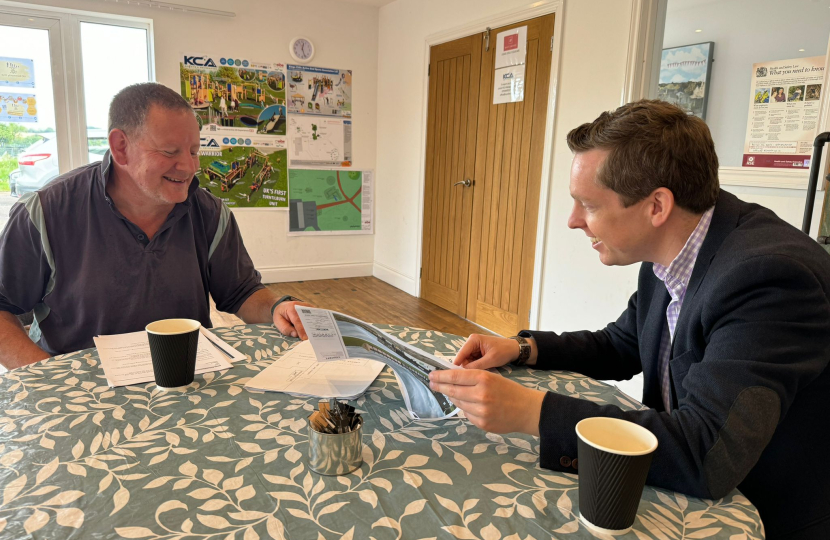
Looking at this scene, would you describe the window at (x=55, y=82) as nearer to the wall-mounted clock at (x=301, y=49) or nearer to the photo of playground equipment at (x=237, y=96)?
the photo of playground equipment at (x=237, y=96)

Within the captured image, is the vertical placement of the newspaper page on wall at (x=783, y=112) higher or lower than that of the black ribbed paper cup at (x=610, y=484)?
higher

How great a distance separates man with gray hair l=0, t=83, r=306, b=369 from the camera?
143 cm

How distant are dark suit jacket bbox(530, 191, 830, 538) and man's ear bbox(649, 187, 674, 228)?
8cm

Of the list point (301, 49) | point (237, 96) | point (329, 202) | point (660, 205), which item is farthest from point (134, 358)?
point (301, 49)

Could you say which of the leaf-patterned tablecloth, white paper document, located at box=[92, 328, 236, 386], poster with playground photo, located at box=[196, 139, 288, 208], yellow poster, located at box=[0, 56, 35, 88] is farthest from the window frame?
the leaf-patterned tablecloth

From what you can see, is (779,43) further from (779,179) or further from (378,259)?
(378,259)

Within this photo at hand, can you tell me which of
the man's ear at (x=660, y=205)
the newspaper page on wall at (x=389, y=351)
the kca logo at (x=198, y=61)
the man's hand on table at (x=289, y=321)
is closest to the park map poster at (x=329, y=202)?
the kca logo at (x=198, y=61)

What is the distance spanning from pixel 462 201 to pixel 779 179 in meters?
2.13

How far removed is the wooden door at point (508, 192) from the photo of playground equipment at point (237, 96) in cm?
198

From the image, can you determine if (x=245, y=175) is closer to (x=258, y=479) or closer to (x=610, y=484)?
(x=258, y=479)

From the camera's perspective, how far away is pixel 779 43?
374cm

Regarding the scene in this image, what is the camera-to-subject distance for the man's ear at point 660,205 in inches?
39.6

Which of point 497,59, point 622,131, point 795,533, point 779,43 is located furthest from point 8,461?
point 779,43

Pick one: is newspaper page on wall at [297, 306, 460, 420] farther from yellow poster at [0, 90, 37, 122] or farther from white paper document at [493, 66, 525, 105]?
yellow poster at [0, 90, 37, 122]
